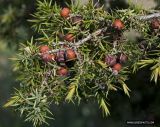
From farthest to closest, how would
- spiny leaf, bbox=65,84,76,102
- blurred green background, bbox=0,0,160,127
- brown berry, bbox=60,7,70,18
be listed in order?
blurred green background, bbox=0,0,160,127
brown berry, bbox=60,7,70,18
spiny leaf, bbox=65,84,76,102

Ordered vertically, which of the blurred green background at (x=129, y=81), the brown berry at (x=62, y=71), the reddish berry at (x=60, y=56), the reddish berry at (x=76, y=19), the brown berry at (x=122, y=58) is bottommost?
the blurred green background at (x=129, y=81)

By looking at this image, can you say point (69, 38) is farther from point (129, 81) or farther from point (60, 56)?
point (129, 81)

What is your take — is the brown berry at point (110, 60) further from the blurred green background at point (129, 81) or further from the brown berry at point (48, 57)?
the blurred green background at point (129, 81)

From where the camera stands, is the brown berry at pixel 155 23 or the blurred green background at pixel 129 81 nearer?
the brown berry at pixel 155 23

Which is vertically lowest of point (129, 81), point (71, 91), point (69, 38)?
point (129, 81)

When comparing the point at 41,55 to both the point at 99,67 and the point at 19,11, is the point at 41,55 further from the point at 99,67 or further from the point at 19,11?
the point at 19,11

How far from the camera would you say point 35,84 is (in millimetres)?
1285

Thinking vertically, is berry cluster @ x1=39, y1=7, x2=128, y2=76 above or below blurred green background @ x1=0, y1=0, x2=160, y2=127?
above

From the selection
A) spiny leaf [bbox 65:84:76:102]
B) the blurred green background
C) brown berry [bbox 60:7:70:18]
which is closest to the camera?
spiny leaf [bbox 65:84:76:102]

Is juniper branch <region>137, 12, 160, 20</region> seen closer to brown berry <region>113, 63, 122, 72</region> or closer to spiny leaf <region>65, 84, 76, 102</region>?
brown berry <region>113, 63, 122, 72</region>

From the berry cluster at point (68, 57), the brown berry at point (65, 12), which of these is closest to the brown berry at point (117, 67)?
the berry cluster at point (68, 57)


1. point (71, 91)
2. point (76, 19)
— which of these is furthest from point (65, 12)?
point (71, 91)

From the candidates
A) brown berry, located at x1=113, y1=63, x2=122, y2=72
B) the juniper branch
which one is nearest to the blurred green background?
the juniper branch

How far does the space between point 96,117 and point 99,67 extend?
2990mm
